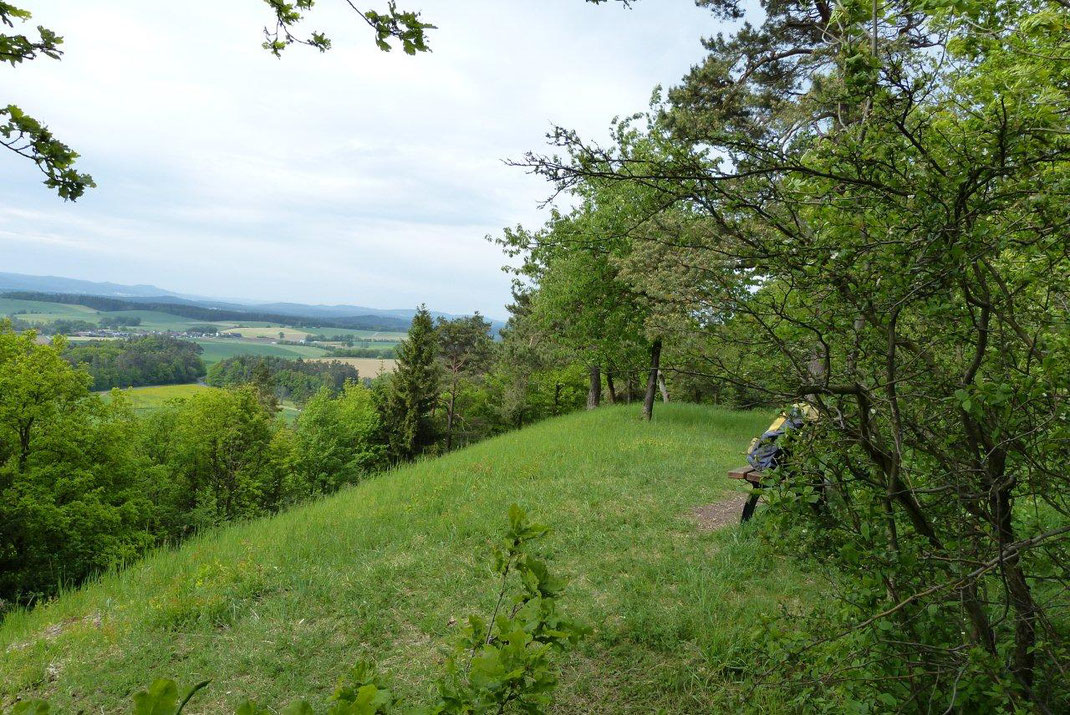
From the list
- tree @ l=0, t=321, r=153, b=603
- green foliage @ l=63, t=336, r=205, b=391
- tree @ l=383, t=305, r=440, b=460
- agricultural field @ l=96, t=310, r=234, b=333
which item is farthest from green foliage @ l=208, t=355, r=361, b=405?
agricultural field @ l=96, t=310, r=234, b=333

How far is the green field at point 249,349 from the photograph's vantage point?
133 m

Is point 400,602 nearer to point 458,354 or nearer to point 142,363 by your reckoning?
point 458,354

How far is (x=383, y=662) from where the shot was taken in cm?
407

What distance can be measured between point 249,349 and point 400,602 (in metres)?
157

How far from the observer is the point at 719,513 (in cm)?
698

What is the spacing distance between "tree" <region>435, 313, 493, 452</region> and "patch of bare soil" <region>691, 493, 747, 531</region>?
29.7m

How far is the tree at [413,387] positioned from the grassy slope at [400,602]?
26688mm

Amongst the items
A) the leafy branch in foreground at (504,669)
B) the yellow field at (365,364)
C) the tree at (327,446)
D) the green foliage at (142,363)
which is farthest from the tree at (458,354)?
the yellow field at (365,364)

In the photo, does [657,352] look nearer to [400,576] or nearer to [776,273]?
[400,576]

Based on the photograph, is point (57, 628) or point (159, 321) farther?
point (159, 321)

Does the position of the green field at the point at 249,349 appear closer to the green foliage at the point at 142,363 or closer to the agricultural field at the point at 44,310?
the agricultural field at the point at 44,310

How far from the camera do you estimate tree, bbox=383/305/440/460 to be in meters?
34.7

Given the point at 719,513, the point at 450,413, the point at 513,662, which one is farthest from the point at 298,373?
the point at 513,662

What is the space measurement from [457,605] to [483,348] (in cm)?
3636
